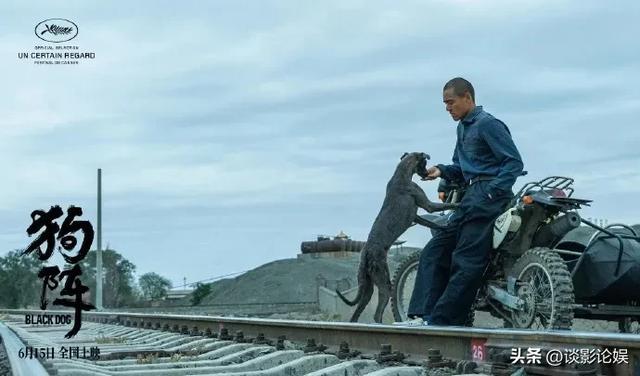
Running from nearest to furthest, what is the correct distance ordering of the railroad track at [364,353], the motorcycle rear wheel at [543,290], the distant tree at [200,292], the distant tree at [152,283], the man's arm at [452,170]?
the railroad track at [364,353] → the motorcycle rear wheel at [543,290] → the man's arm at [452,170] → the distant tree at [200,292] → the distant tree at [152,283]

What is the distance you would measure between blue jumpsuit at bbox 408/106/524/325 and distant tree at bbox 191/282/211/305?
148 feet

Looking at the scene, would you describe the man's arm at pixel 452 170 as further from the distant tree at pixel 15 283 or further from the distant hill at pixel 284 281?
the distant tree at pixel 15 283

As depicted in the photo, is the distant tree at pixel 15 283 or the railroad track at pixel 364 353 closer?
the railroad track at pixel 364 353

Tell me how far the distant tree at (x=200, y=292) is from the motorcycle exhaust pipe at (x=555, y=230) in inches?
1764

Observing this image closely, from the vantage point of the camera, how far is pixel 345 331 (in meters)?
5.79

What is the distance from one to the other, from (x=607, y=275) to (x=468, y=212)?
4.13 feet

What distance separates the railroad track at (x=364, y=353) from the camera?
3377 millimetres

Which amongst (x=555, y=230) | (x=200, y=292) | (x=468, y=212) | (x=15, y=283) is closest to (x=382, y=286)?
(x=555, y=230)

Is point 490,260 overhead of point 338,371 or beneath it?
overhead

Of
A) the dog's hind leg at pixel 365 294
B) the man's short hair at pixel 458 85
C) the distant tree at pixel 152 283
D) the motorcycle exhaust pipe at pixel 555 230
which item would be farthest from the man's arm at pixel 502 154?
the distant tree at pixel 152 283

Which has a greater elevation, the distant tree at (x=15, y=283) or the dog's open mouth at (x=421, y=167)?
the distant tree at (x=15, y=283)

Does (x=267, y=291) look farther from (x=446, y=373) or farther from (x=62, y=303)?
(x=446, y=373)

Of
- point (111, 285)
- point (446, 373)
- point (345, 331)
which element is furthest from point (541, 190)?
point (111, 285)

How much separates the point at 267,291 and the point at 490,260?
127 feet
